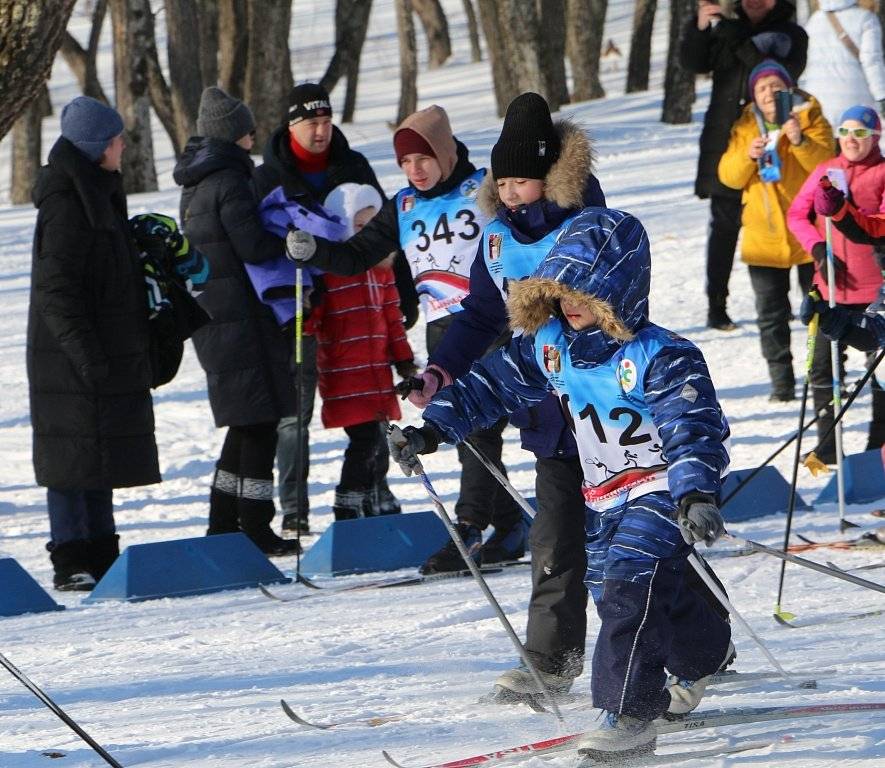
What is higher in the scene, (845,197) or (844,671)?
(845,197)

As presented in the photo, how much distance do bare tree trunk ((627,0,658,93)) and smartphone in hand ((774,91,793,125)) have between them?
16.8 metres

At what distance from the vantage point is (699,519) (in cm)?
359

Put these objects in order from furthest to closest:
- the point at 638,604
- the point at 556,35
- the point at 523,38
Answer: the point at 556,35
the point at 523,38
the point at 638,604

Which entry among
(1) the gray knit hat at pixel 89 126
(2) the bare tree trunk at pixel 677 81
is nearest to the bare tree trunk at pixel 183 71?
(2) the bare tree trunk at pixel 677 81

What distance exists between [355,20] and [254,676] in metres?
18.1

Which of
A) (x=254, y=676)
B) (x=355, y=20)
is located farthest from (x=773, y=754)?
(x=355, y=20)

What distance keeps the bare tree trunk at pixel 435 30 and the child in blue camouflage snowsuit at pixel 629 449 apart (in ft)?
119

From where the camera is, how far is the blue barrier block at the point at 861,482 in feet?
25.0

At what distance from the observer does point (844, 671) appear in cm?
466

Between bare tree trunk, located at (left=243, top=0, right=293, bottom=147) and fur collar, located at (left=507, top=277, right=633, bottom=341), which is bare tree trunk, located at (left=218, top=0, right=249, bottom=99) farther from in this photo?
fur collar, located at (left=507, top=277, right=633, bottom=341)

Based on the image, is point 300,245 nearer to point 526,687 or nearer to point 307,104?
point 307,104

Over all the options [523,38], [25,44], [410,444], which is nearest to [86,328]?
[25,44]

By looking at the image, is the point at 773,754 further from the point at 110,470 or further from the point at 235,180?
the point at 235,180

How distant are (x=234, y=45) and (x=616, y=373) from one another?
17.4 metres
